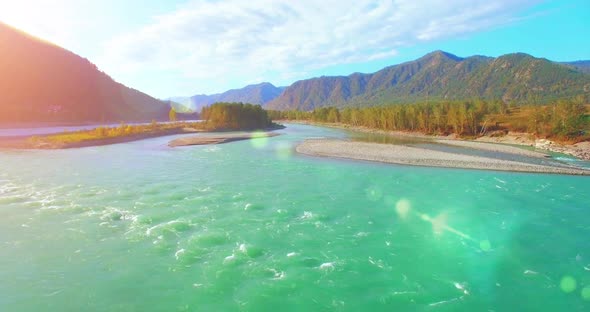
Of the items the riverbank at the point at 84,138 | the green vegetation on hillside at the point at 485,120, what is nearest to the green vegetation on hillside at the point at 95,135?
the riverbank at the point at 84,138

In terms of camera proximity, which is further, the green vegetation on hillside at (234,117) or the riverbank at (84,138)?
the green vegetation on hillside at (234,117)

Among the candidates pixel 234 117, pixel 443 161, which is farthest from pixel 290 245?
pixel 234 117

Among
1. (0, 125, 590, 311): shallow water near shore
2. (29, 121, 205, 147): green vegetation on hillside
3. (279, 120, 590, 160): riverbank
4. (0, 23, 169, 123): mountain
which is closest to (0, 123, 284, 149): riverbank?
Result: (29, 121, 205, 147): green vegetation on hillside

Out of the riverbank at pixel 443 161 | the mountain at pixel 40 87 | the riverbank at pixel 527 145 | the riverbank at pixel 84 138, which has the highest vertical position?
the mountain at pixel 40 87

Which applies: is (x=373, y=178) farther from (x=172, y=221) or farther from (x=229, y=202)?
(x=172, y=221)

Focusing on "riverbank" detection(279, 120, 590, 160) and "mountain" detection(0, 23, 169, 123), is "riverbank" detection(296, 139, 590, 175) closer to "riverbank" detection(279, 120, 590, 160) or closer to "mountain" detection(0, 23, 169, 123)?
"riverbank" detection(279, 120, 590, 160)

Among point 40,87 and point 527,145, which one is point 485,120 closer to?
point 527,145

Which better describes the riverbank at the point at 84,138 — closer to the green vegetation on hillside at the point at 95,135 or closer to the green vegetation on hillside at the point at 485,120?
the green vegetation on hillside at the point at 95,135
